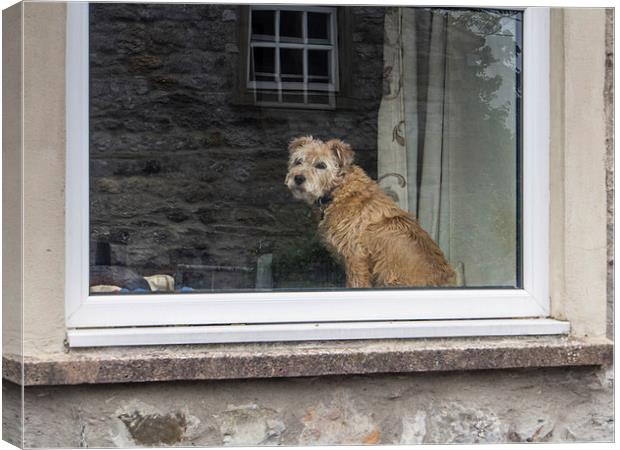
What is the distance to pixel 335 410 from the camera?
3812 mm

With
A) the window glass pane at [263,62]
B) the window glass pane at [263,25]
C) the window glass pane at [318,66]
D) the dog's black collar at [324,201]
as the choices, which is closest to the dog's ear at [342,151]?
the dog's black collar at [324,201]

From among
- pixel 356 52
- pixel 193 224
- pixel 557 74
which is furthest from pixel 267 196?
pixel 557 74

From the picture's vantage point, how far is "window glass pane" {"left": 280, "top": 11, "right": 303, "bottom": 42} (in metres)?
4.05

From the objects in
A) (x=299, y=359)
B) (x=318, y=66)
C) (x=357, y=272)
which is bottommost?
(x=299, y=359)

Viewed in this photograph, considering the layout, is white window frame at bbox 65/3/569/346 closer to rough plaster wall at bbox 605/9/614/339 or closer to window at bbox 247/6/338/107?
rough plaster wall at bbox 605/9/614/339

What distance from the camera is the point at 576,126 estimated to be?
3.96 meters

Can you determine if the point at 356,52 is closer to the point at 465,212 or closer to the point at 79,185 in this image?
the point at 465,212

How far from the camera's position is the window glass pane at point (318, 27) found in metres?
4.06

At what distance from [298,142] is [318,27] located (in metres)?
0.52

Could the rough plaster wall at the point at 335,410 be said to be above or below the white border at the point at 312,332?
below

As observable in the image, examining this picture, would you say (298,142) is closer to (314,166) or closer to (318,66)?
(314,166)

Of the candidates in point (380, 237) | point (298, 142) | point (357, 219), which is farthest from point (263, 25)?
point (380, 237)

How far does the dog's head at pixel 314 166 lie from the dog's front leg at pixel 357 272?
1.12ft

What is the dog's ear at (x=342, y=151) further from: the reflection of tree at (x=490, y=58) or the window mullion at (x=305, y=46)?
the reflection of tree at (x=490, y=58)
